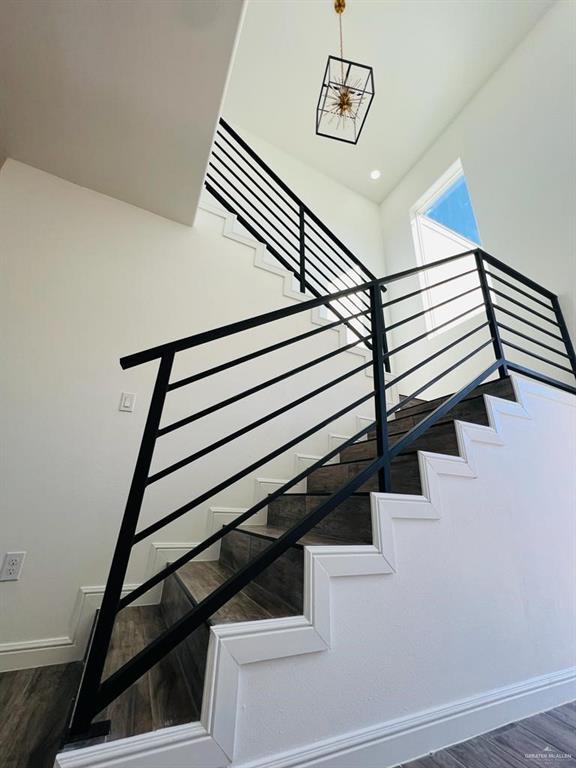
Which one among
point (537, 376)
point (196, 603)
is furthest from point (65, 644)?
point (537, 376)

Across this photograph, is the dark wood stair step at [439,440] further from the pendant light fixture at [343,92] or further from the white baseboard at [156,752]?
the pendant light fixture at [343,92]

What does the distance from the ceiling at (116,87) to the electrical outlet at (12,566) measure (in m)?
2.24

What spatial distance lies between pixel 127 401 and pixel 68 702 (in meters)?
1.32

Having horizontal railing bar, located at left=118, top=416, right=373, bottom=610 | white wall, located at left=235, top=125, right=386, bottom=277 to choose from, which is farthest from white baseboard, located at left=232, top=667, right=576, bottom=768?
white wall, located at left=235, top=125, right=386, bottom=277

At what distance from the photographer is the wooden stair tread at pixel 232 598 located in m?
1.07

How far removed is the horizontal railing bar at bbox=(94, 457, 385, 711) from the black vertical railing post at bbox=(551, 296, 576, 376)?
2.26m

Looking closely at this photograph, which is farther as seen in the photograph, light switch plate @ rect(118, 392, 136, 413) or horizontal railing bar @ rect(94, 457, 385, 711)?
light switch plate @ rect(118, 392, 136, 413)

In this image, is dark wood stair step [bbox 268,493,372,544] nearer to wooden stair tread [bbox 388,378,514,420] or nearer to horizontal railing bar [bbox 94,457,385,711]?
horizontal railing bar [bbox 94,457,385,711]

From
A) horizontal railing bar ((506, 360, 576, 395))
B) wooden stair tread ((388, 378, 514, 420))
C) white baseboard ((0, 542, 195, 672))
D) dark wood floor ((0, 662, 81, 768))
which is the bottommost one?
dark wood floor ((0, 662, 81, 768))

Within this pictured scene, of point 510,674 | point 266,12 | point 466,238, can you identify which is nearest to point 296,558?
point 510,674

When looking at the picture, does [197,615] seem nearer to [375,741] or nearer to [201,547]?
[201,547]

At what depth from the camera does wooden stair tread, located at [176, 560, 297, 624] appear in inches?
42.0

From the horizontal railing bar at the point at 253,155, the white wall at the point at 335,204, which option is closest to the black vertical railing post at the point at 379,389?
the horizontal railing bar at the point at 253,155

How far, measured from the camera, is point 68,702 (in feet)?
4.16
